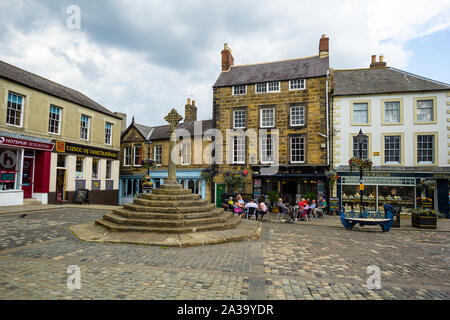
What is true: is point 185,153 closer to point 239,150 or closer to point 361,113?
point 239,150

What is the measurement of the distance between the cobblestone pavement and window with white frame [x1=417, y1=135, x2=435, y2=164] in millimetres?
10279

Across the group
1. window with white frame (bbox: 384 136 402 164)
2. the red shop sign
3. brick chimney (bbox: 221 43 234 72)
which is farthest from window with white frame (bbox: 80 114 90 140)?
window with white frame (bbox: 384 136 402 164)

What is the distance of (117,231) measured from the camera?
311 inches

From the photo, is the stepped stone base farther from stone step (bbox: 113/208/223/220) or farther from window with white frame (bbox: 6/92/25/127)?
window with white frame (bbox: 6/92/25/127)

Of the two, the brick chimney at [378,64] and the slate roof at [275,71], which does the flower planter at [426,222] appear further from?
the brick chimney at [378,64]

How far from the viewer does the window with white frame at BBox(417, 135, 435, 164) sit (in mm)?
16016

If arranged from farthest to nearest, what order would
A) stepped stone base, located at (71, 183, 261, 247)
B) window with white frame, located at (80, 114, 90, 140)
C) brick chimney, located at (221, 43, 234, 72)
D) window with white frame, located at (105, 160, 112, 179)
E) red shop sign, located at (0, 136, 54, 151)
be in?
1. brick chimney, located at (221, 43, 234, 72)
2. window with white frame, located at (105, 160, 112, 179)
3. window with white frame, located at (80, 114, 90, 140)
4. red shop sign, located at (0, 136, 54, 151)
5. stepped stone base, located at (71, 183, 261, 247)

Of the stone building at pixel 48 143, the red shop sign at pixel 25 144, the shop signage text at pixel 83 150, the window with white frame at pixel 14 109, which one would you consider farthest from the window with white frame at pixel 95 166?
the window with white frame at pixel 14 109

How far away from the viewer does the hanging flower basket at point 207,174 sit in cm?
2080

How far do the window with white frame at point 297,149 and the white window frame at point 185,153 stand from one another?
9.08m

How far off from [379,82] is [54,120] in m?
22.6

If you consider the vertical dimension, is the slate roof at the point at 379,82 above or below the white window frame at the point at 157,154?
above

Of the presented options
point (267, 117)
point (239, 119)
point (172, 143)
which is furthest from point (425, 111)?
point (172, 143)
